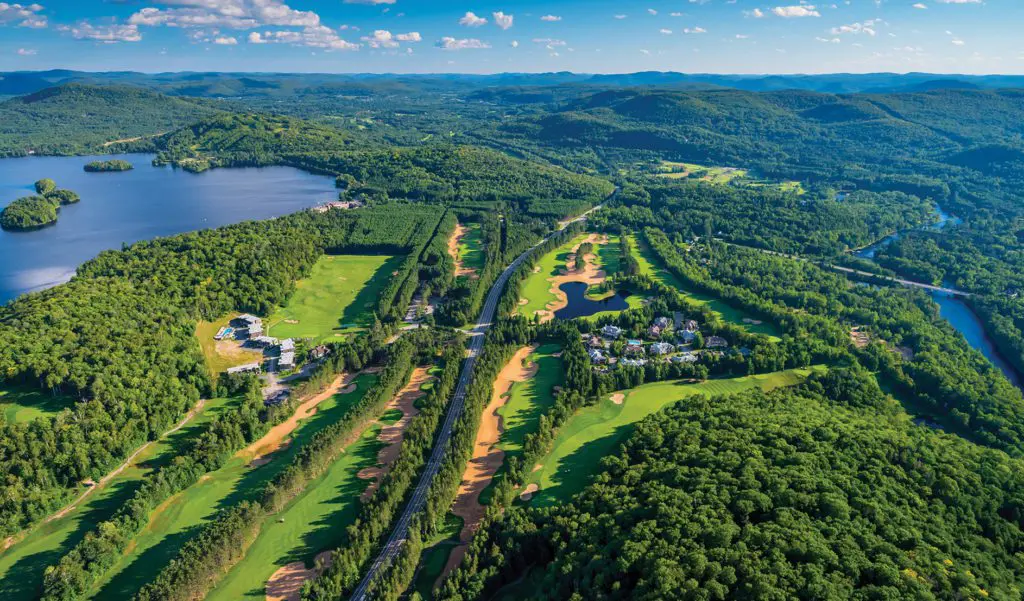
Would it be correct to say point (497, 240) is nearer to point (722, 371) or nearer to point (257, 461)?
point (722, 371)

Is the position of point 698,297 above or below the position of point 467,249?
below

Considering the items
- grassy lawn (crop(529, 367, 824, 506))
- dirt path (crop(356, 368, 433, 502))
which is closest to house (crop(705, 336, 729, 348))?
grassy lawn (crop(529, 367, 824, 506))

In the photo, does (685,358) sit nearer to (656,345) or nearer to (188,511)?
(656,345)

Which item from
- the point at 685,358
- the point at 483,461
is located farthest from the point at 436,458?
the point at 685,358

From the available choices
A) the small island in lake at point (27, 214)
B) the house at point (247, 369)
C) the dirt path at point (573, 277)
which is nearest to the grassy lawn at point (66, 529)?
the house at point (247, 369)

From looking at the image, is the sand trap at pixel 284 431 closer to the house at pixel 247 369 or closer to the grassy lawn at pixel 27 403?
the house at pixel 247 369

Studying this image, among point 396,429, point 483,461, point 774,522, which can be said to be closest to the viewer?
point 774,522
